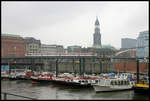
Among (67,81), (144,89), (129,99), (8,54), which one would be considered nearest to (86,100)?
(129,99)

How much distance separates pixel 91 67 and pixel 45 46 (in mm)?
99566

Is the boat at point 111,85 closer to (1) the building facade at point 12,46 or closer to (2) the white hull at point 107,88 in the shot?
(2) the white hull at point 107,88

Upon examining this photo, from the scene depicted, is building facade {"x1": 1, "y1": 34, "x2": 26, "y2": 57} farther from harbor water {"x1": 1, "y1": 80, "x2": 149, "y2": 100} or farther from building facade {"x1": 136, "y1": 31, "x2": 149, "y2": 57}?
harbor water {"x1": 1, "y1": 80, "x2": 149, "y2": 100}

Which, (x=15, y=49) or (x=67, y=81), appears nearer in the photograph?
(x=67, y=81)

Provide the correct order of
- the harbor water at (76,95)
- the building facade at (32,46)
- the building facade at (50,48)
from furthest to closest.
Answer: the building facade at (50,48), the building facade at (32,46), the harbor water at (76,95)

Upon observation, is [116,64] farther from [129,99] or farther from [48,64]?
[129,99]

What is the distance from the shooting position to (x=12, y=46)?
128125 mm

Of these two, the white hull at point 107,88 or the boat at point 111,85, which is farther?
the boat at point 111,85

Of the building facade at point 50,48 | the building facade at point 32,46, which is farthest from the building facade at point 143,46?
the building facade at point 50,48

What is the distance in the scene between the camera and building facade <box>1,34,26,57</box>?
123 meters

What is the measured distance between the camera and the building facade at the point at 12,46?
12339 centimetres

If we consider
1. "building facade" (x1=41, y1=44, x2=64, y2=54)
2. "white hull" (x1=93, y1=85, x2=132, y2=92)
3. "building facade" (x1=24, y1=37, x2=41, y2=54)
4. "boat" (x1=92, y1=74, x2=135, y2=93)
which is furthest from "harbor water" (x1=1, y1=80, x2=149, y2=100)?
"building facade" (x1=41, y1=44, x2=64, y2=54)

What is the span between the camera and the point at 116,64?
97812mm

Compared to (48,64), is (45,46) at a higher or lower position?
higher
